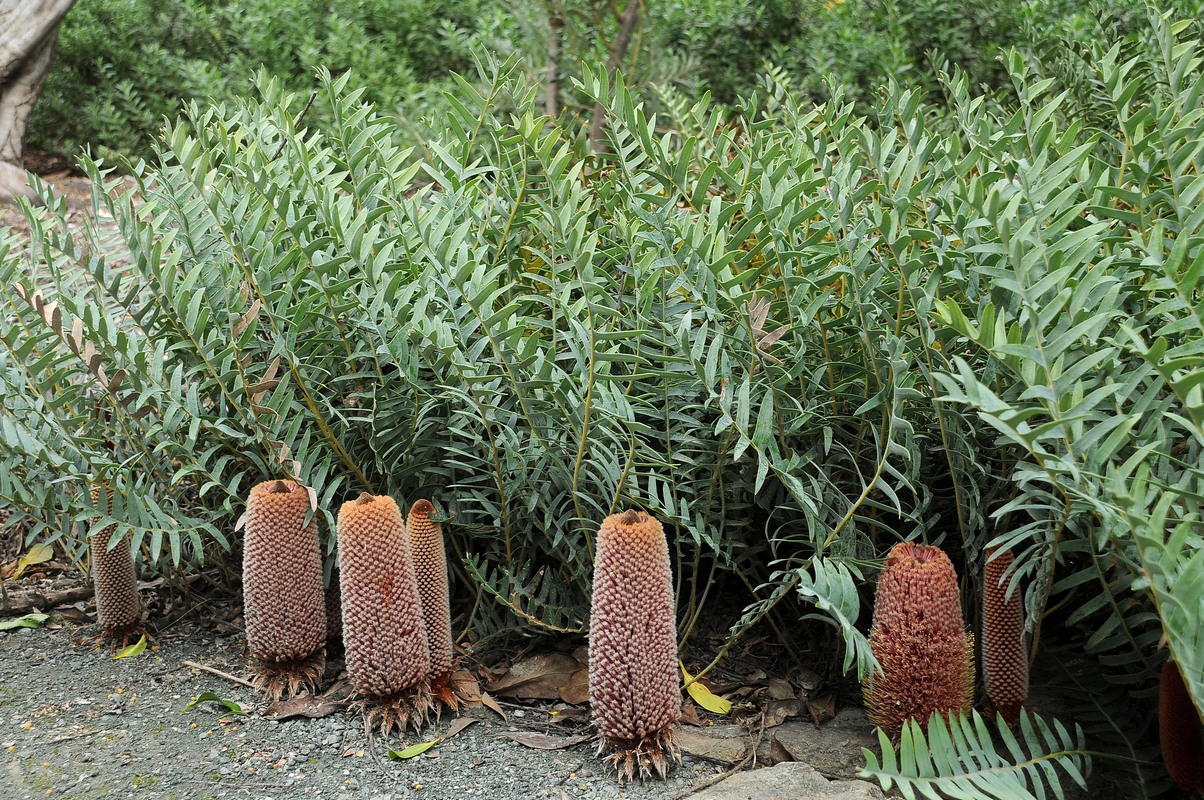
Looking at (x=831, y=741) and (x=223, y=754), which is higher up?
(x=831, y=741)

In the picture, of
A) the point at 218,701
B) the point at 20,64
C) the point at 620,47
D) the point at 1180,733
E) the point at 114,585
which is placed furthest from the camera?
the point at 20,64

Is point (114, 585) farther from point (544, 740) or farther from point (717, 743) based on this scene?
point (717, 743)

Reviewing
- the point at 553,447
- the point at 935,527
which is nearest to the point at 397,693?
the point at 553,447

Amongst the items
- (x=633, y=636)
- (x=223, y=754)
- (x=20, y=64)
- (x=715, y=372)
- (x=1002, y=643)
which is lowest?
(x=223, y=754)

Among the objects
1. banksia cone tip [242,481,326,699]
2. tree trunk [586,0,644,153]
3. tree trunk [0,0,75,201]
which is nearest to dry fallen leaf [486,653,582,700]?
banksia cone tip [242,481,326,699]

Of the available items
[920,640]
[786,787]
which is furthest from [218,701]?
[920,640]

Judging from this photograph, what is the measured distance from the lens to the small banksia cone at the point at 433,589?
5.93 feet

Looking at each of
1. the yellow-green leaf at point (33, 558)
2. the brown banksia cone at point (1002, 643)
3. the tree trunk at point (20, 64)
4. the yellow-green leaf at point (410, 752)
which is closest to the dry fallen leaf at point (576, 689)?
the yellow-green leaf at point (410, 752)

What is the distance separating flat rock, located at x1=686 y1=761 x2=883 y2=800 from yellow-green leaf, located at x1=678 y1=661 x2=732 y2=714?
22 cm

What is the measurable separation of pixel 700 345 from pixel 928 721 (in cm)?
66

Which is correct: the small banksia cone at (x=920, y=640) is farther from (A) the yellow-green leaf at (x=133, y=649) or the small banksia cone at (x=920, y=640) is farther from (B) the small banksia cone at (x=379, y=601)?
(A) the yellow-green leaf at (x=133, y=649)

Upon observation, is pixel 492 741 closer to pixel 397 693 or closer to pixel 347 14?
pixel 397 693

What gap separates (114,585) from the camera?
2.04 meters

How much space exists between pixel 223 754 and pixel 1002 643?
4.09 ft
